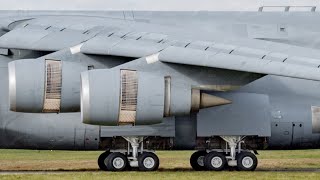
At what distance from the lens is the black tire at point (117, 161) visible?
21.9 metres

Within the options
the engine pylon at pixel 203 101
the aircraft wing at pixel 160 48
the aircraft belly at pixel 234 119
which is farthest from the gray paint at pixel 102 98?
the aircraft belly at pixel 234 119

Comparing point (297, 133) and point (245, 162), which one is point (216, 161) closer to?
point (245, 162)

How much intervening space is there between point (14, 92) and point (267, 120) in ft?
20.6

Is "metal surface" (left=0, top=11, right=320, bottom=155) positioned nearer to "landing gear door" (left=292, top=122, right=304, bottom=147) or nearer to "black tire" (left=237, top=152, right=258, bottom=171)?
"landing gear door" (left=292, top=122, right=304, bottom=147)

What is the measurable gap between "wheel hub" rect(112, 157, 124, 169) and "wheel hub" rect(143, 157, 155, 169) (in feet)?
1.91

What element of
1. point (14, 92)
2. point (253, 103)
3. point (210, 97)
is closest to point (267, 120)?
point (253, 103)

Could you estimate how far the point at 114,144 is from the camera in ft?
72.5

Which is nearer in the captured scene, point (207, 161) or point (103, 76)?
point (103, 76)

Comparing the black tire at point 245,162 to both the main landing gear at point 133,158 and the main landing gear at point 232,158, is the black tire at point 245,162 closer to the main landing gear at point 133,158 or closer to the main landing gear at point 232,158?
the main landing gear at point 232,158

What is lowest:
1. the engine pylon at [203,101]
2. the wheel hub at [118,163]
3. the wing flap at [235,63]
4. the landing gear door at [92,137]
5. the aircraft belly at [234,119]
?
the wheel hub at [118,163]

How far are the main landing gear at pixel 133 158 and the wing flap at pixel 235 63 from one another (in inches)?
106

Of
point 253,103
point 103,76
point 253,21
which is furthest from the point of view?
point 253,21

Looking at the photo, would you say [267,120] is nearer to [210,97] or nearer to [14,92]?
[210,97]

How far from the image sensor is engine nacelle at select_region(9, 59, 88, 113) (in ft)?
66.2
